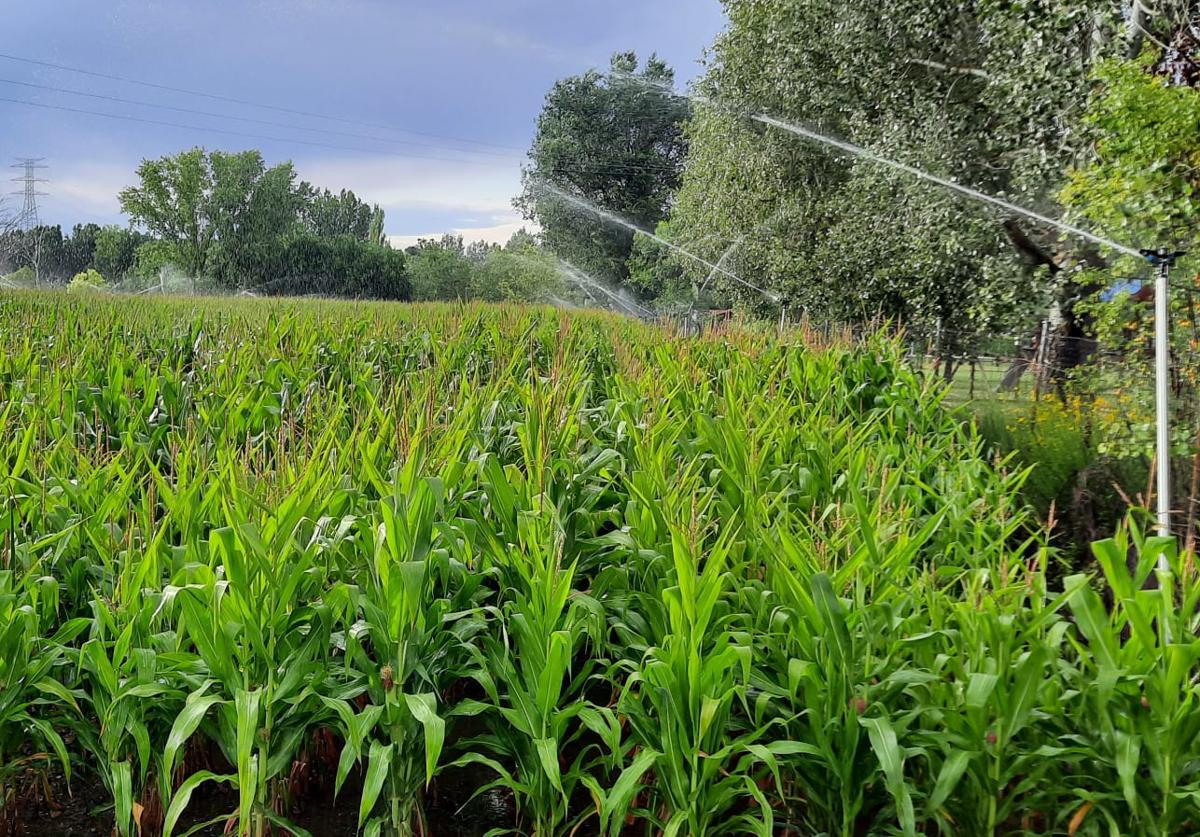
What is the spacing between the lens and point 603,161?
161 ft

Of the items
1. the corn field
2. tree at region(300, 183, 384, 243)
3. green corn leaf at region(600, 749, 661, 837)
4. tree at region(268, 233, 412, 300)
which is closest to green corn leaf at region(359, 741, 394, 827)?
the corn field

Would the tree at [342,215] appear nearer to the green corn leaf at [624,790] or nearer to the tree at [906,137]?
the tree at [906,137]

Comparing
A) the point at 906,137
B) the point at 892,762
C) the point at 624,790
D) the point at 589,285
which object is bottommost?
the point at 624,790

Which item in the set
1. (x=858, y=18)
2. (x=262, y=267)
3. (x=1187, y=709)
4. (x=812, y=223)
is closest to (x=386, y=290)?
(x=262, y=267)

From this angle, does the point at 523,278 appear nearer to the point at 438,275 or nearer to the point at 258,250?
the point at 438,275

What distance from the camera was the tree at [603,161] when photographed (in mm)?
48438

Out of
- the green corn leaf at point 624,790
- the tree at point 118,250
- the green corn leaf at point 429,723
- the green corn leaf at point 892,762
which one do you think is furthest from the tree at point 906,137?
the tree at point 118,250

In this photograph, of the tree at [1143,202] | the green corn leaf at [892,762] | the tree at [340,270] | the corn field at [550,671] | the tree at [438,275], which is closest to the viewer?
the green corn leaf at [892,762]

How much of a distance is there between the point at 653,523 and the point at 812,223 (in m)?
15.4

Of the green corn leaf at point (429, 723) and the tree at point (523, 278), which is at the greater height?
the tree at point (523, 278)

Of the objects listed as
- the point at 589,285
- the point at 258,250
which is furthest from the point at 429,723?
the point at 258,250

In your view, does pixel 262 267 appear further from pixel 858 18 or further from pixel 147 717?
pixel 147 717

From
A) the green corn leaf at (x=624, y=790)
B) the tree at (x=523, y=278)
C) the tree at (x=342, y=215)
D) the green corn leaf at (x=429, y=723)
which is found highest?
the tree at (x=342, y=215)

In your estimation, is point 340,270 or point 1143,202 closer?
point 1143,202
